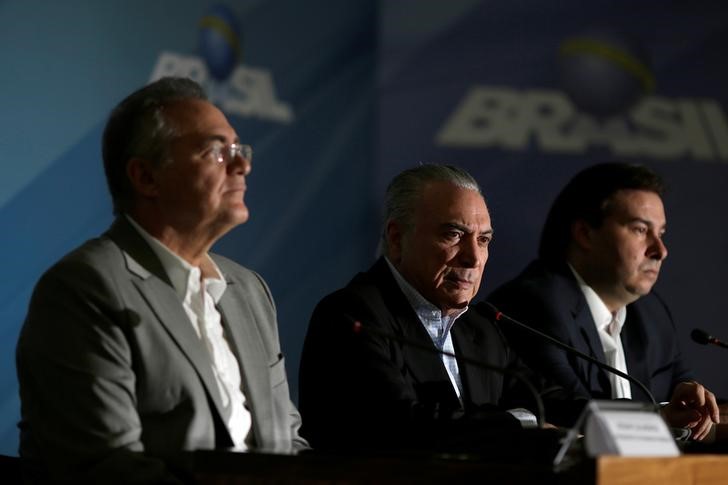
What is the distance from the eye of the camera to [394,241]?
338 centimetres

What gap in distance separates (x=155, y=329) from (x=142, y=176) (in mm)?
388

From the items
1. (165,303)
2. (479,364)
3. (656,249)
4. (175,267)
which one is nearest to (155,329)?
(165,303)

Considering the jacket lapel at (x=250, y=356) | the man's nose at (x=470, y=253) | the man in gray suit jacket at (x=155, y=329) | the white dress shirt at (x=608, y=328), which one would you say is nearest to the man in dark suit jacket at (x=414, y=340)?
the man's nose at (x=470, y=253)

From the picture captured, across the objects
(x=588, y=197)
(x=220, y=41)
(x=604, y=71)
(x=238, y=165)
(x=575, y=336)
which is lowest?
(x=575, y=336)

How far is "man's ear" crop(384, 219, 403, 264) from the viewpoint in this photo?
3.37 metres

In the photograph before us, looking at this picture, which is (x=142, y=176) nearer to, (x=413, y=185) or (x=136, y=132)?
(x=136, y=132)

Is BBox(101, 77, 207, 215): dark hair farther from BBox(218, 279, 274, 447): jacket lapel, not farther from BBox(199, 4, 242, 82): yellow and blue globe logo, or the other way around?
BBox(199, 4, 242, 82): yellow and blue globe logo

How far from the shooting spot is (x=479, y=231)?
331 centimetres

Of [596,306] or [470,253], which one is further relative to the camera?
[596,306]

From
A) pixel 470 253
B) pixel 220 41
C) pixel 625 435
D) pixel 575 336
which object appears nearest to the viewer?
pixel 625 435

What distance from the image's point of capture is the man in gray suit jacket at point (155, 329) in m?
2.26

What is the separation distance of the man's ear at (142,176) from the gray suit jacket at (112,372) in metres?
0.10

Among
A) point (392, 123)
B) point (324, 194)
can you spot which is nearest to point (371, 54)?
point (392, 123)

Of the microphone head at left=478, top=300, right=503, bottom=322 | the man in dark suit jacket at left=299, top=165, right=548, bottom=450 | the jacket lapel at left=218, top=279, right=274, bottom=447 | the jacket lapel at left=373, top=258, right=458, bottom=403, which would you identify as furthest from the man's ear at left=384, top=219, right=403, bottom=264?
the jacket lapel at left=218, top=279, right=274, bottom=447
